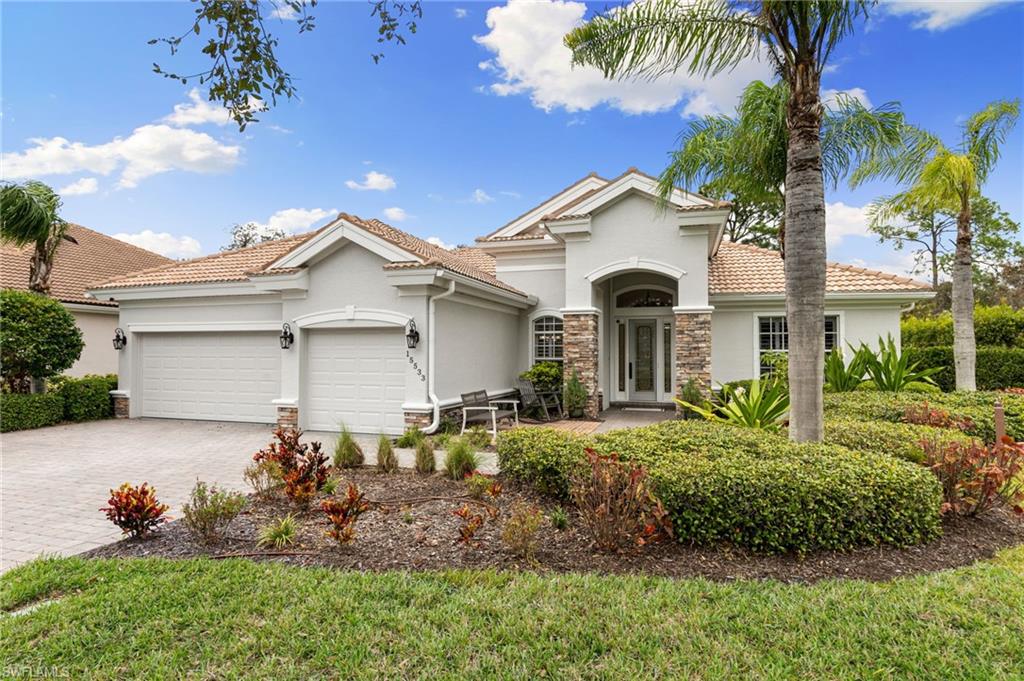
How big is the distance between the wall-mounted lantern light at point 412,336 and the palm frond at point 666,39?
6216 mm

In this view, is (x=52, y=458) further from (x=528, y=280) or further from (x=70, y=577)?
(x=528, y=280)

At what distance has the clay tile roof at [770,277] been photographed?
545 inches

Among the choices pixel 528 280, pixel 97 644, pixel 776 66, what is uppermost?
pixel 776 66

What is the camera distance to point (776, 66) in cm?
658

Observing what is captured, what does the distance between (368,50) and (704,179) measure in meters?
8.23

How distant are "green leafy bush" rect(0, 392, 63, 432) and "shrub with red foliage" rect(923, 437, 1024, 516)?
17.0m

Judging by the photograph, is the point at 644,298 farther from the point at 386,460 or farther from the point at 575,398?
the point at 386,460

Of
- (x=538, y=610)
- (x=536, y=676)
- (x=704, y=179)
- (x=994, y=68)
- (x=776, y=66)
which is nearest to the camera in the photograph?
(x=536, y=676)

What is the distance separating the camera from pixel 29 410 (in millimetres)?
12438

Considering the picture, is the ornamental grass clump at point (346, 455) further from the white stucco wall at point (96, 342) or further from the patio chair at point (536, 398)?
the white stucco wall at point (96, 342)

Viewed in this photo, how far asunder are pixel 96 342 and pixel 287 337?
9151 millimetres

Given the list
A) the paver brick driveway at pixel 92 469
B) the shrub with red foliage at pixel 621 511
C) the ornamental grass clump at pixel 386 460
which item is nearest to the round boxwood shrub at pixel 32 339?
the paver brick driveway at pixel 92 469

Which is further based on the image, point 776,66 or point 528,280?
point 528,280

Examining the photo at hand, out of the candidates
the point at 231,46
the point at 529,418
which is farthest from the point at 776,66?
the point at 529,418
